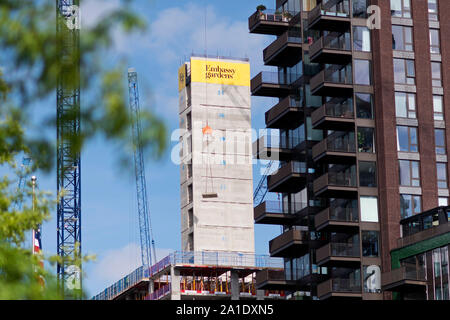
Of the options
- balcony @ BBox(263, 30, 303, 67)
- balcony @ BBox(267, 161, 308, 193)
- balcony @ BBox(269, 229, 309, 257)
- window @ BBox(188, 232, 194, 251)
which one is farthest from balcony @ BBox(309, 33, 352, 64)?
window @ BBox(188, 232, 194, 251)

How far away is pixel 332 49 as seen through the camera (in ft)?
300

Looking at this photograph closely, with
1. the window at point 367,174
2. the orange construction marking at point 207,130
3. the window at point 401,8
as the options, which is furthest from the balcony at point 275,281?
the orange construction marking at point 207,130

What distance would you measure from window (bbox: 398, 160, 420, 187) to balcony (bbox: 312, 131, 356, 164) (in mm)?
4386

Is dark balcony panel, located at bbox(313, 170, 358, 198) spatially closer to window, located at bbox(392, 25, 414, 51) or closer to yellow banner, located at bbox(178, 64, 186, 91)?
window, located at bbox(392, 25, 414, 51)

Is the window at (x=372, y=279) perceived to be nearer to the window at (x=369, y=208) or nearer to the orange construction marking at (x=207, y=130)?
the window at (x=369, y=208)

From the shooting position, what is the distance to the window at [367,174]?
8900 centimetres

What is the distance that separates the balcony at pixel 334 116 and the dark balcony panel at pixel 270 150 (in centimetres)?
753

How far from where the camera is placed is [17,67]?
15.3 m

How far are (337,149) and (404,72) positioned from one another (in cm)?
931

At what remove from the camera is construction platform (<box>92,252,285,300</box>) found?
130m

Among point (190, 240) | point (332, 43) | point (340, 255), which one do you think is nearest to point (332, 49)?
point (332, 43)

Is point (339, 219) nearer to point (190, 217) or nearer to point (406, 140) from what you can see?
point (406, 140)
